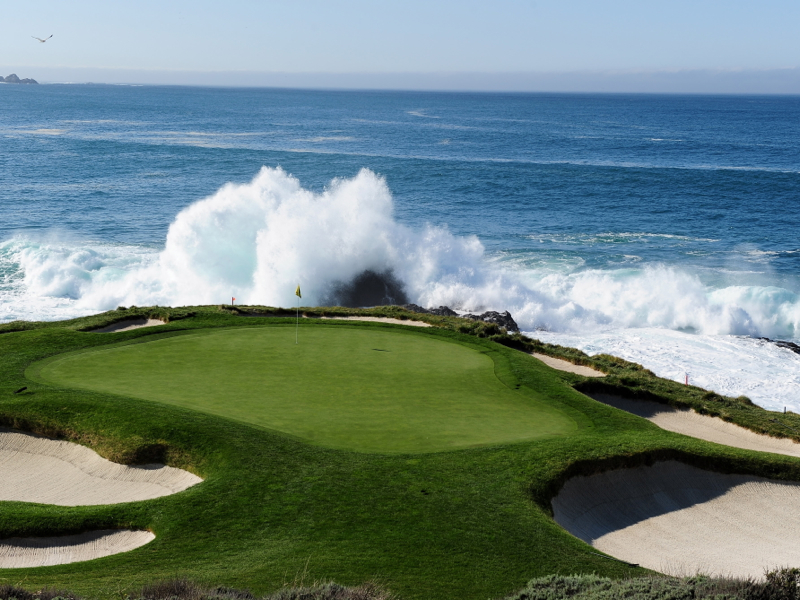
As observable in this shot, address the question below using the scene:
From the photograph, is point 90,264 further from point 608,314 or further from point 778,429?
point 778,429

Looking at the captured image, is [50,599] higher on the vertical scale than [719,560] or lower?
higher

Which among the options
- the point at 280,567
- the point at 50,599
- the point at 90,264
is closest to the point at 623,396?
the point at 280,567

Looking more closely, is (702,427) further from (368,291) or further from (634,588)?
(368,291)

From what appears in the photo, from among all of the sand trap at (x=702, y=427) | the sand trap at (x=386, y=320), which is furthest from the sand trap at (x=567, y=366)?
the sand trap at (x=386, y=320)

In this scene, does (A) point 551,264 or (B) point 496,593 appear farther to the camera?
(A) point 551,264

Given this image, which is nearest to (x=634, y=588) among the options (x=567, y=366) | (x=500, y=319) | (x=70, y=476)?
(x=70, y=476)

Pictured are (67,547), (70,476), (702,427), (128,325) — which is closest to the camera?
(67,547)

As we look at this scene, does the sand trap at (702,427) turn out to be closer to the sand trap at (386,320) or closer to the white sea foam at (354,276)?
the sand trap at (386,320)
